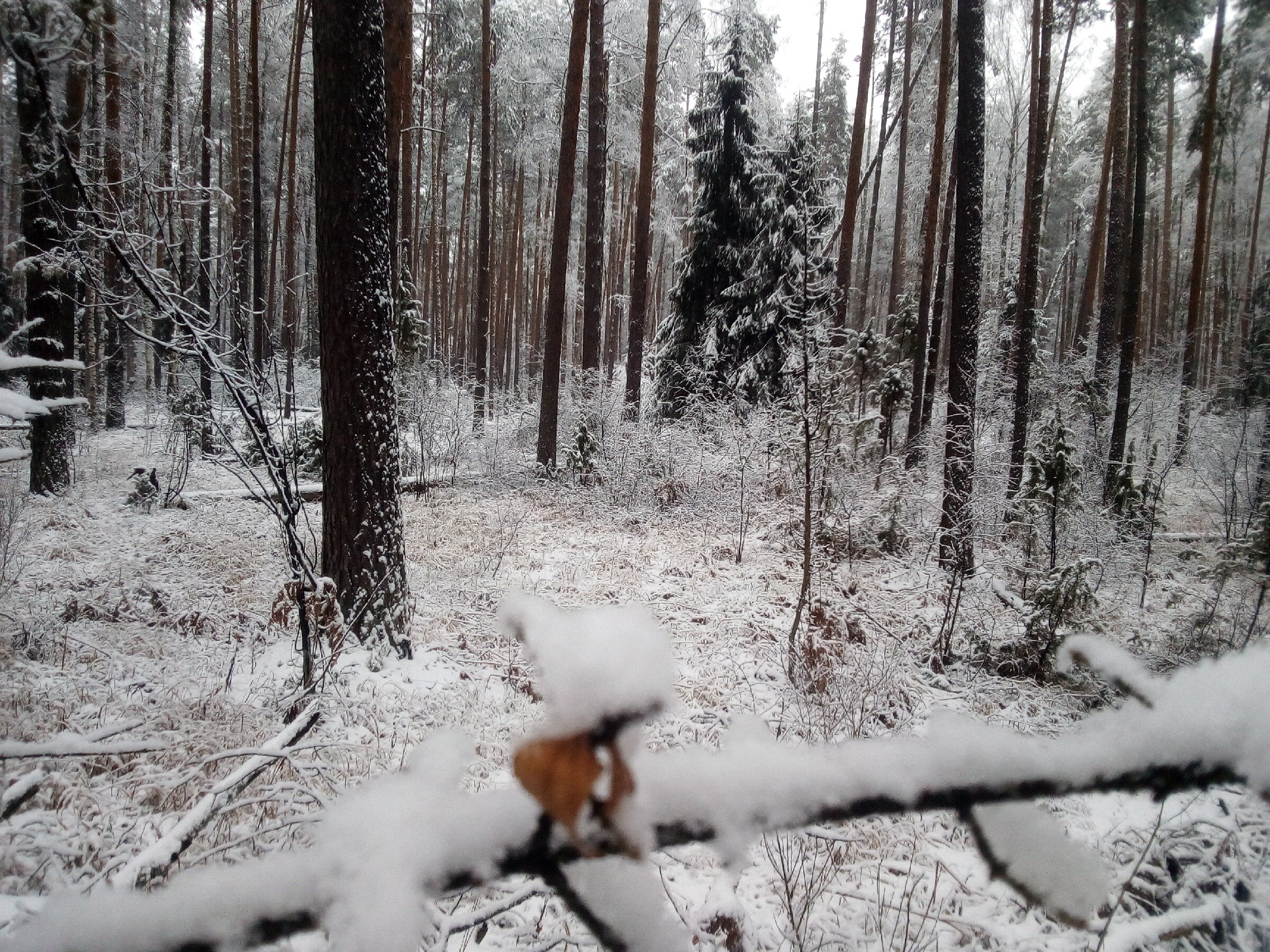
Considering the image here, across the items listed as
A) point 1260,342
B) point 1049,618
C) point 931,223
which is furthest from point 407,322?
point 1260,342

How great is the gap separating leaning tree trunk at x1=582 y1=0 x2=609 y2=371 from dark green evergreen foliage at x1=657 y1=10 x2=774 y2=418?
240cm

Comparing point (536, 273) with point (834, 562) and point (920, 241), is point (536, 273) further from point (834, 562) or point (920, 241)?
point (834, 562)

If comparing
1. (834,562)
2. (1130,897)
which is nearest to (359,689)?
(1130,897)

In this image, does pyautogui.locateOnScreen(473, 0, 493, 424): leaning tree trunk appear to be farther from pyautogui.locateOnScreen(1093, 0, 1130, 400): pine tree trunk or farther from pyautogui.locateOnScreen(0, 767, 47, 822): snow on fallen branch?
pyautogui.locateOnScreen(1093, 0, 1130, 400): pine tree trunk

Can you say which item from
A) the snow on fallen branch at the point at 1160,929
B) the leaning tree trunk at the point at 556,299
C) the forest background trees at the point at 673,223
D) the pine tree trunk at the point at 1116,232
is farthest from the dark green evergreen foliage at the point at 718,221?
the snow on fallen branch at the point at 1160,929

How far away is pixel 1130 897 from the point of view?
7.84 ft

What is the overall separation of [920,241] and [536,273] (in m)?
18.4

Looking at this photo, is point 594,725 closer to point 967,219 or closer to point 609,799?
point 609,799

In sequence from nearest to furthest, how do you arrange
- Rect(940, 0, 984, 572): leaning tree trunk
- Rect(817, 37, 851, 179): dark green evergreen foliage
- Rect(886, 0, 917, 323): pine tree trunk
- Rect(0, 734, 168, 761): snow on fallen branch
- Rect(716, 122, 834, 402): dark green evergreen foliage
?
Rect(0, 734, 168, 761): snow on fallen branch, Rect(940, 0, 984, 572): leaning tree trunk, Rect(716, 122, 834, 402): dark green evergreen foliage, Rect(886, 0, 917, 323): pine tree trunk, Rect(817, 37, 851, 179): dark green evergreen foliage

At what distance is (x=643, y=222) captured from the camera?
40.7 feet

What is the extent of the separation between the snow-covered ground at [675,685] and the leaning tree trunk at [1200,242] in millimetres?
1123

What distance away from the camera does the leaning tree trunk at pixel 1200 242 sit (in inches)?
112

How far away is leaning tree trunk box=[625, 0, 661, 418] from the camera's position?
11.7 meters

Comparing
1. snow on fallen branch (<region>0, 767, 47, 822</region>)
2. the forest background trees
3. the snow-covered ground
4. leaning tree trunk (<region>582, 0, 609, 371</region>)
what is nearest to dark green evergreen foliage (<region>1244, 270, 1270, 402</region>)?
the forest background trees
